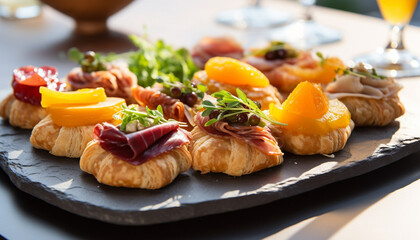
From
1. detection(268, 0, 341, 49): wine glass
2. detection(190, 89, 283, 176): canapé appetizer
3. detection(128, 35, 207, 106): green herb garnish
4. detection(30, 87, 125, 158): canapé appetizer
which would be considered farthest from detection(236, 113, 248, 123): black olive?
detection(268, 0, 341, 49): wine glass

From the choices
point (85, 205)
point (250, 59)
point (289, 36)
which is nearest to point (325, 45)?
point (289, 36)

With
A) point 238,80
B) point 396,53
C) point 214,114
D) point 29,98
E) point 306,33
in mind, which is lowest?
point 306,33

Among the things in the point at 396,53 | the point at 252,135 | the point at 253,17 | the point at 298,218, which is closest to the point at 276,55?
Answer: the point at 396,53

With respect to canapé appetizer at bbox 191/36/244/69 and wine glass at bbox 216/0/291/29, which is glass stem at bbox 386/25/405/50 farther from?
wine glass at bbox 216/0/291/29

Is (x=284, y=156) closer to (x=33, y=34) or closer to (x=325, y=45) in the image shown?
(x=325, y=45)

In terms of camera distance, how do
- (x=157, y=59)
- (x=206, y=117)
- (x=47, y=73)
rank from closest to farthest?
(x=206, y=117) → (x=47, y=73) → (x=157, y=59)

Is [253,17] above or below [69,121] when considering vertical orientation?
below

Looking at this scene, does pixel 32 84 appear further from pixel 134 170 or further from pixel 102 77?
pixel 134 170
